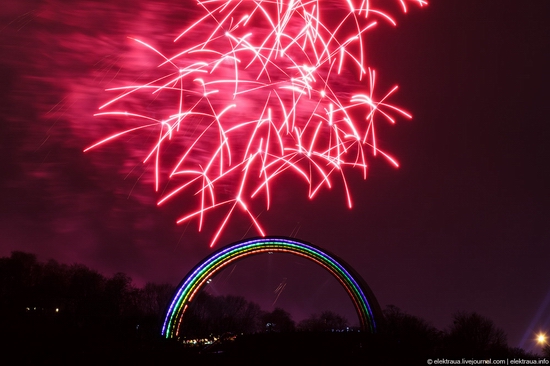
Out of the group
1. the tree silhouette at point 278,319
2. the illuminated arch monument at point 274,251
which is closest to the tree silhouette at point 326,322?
the tree silhouette at point 278,319

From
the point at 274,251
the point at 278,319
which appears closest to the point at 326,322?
the point at 278,319

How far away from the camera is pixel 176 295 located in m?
26.1

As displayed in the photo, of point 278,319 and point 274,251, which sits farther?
point 278,319

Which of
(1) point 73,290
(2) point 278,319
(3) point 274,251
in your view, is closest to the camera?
(3) point 274,251

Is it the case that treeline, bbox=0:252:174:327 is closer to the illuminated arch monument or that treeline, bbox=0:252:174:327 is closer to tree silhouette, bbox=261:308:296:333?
tree silhouette, bbox=261:308:296:333

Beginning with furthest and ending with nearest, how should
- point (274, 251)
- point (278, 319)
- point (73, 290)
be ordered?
point (278, 319)
point (73, 290)
point (274, 251)

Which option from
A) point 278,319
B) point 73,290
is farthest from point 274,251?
point 278,319

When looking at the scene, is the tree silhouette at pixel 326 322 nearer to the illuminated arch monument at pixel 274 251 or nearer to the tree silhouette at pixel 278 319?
the tree silhouette at pixel 278 319

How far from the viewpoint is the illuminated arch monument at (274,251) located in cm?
2611

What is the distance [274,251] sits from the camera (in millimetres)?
27047

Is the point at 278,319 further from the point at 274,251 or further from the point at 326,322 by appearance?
the point at 274,251

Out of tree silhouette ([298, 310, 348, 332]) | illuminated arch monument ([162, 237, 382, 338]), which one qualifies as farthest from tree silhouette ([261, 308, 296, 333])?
illuminated arch monument ([162, 237, 382, 338])

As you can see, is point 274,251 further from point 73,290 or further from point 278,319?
point 278,319

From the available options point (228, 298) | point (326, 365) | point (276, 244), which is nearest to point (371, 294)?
point (276, 244)
